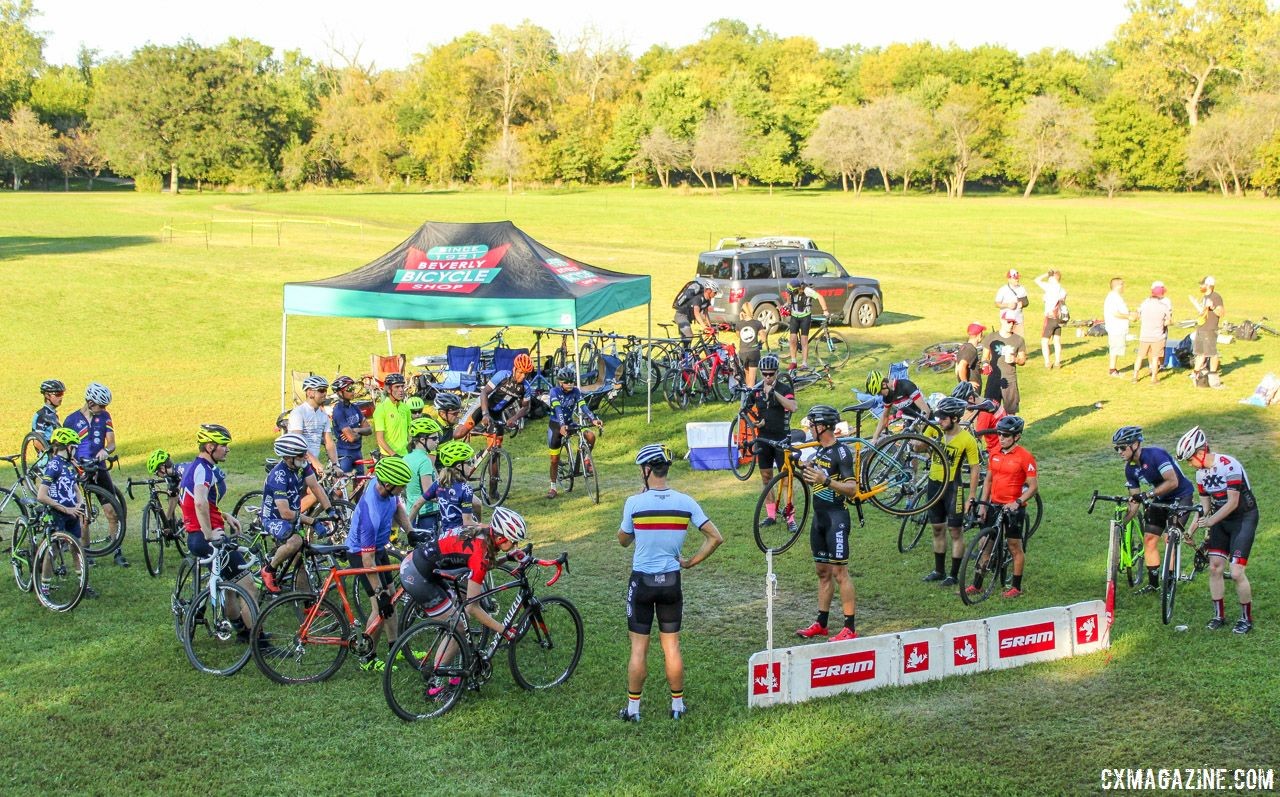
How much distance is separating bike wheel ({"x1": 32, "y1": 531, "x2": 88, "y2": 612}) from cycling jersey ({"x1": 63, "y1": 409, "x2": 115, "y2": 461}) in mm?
1724

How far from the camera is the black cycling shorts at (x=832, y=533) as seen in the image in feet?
30.4

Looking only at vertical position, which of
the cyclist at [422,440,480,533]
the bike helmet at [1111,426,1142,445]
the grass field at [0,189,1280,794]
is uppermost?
the bike helmet at [1111,426,1142,445]

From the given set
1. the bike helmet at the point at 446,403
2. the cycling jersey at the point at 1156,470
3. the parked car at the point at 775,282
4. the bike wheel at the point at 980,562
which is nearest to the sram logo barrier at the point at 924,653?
the bike wheel at the point at 980,562

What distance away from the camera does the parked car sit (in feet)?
86.9

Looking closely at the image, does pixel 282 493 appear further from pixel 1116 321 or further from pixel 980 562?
pixel 1116 321

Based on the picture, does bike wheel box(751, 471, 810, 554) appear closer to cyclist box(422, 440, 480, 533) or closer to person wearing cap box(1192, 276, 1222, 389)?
cyclist box(422, 440, 480, 533)

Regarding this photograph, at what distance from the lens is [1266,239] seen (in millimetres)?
49094

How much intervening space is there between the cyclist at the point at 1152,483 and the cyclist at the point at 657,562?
449cm

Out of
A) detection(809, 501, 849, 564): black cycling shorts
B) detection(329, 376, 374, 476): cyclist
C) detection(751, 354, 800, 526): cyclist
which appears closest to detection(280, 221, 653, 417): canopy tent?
detection(329, 376, 374, 476): cyclist

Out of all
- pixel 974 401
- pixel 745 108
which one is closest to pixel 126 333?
pixel 974 401

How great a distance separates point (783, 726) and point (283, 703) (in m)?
3.73

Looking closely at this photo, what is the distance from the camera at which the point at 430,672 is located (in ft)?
26.3

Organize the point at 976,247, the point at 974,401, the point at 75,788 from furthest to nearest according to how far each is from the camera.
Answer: the point at 976,247
the point at 974,401
the point at 75,788

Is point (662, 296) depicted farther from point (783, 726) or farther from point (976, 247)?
point (783, 726)
